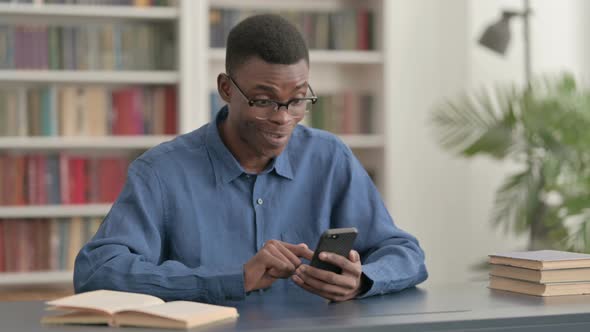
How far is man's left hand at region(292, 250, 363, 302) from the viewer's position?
71.3 inches

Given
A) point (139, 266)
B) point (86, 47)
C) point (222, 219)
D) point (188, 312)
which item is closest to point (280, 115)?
point (222, 219)

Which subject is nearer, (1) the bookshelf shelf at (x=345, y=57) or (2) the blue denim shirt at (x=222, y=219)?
(2) the blue denim shirt at (x=222, y=219)

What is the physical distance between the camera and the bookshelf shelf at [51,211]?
4.16 metres

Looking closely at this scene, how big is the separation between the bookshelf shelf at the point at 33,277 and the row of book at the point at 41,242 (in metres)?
0.06

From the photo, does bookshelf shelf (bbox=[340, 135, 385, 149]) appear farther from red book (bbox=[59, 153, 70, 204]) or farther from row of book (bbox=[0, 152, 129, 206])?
red book (bbox=[59, 153, 70, 204])

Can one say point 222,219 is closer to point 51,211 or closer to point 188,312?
point 188,312

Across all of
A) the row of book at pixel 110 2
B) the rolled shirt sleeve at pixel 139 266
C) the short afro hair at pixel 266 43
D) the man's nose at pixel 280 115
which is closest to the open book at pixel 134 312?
the rolled shirt sleeve at pixel 139 266

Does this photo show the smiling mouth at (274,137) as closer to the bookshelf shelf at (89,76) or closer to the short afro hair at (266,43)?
the short afro hair at (266,43)

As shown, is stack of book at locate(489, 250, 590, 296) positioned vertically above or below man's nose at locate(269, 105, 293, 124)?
below

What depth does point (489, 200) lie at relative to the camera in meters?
4.91

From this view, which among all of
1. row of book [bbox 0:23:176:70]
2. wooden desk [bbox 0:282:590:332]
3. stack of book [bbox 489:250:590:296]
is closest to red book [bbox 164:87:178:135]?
row of book [bbox 0:23:176:70]

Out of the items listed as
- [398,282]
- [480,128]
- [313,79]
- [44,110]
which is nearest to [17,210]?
[44,110]

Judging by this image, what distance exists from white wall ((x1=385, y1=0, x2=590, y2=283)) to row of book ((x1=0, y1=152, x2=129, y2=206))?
1.42 metres

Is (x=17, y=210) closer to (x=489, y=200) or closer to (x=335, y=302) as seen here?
(x=489, y=200)
